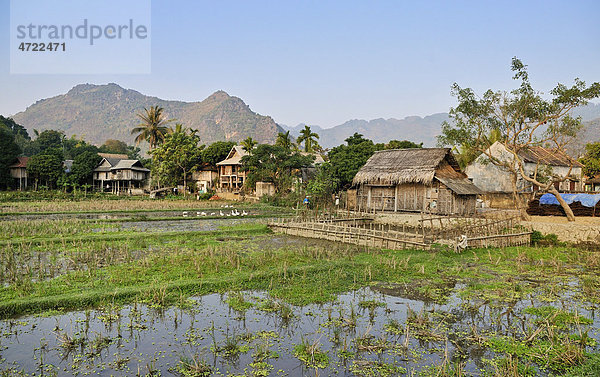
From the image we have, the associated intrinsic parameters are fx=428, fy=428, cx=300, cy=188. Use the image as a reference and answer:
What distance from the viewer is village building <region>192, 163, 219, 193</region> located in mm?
52844

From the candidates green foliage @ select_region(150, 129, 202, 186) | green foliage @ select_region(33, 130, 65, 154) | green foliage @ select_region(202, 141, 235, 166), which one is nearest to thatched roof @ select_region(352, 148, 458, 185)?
green foliage @ select_region(150, 129, 202, 186)

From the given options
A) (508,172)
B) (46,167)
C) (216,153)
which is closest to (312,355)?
(508,172)

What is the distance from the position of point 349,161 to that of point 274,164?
359 inches

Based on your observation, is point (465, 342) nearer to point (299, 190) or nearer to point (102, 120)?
point (299, 190)

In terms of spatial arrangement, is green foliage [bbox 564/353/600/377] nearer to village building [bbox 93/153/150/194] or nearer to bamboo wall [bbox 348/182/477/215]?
bamboo wall [bbox 348/182/477/215]

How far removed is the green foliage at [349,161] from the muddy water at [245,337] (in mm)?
26409

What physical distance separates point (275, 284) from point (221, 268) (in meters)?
2.18

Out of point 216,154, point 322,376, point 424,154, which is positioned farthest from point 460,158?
point 322,376

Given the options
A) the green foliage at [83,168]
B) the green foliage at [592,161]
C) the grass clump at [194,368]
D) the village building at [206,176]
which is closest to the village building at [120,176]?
the green foliage at [83,168]

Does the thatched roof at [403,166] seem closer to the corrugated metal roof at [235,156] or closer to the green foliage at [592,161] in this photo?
the green foliage at [592,161]

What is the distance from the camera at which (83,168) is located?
1954 inches

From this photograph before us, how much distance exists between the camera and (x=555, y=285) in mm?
10742

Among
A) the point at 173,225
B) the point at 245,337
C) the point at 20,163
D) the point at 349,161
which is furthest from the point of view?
the point at 20,163

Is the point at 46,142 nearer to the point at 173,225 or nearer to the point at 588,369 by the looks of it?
the point at 173,225
